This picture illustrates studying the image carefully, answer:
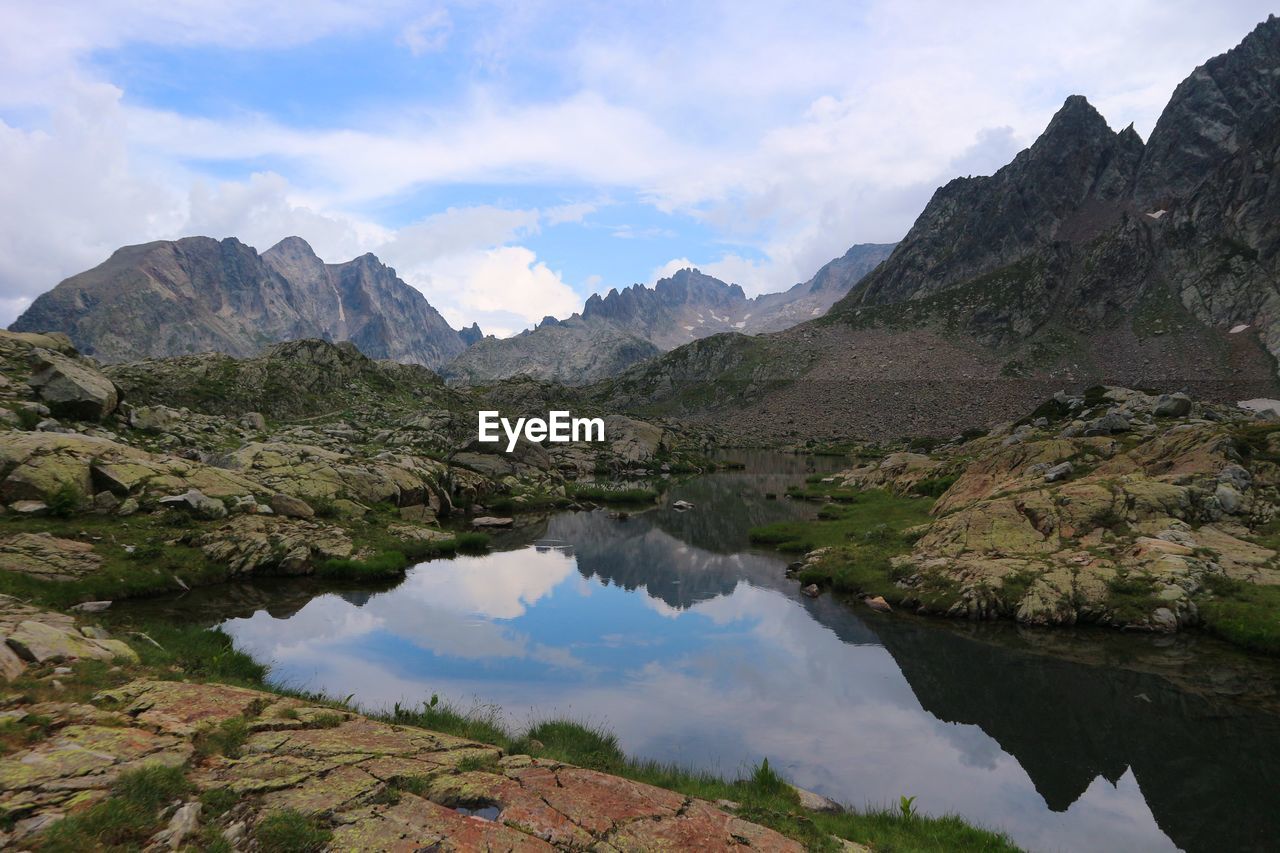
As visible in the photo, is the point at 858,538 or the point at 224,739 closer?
the point at 224,739

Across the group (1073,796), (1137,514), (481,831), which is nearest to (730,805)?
(481,831)

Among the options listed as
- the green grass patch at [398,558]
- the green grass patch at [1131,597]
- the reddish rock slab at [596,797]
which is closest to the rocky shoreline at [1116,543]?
the green grass patch at [1131,597]

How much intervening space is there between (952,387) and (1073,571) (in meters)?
181

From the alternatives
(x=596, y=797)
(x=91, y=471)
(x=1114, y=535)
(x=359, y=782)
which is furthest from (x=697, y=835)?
(x=91, y=471)

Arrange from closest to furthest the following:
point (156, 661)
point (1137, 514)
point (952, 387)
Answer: point (156, 661)
point (1137, 514)
point (952, 387)

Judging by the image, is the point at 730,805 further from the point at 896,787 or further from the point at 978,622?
the point at 978,622

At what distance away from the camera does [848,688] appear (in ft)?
86.9

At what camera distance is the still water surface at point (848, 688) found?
18812 millimetres

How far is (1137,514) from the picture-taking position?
1390 inches

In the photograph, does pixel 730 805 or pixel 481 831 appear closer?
pixel 481 831

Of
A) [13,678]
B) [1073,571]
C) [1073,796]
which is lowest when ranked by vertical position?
[1073,796]

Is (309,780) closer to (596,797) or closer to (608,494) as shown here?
(596,797)

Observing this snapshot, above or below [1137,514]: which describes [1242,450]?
above

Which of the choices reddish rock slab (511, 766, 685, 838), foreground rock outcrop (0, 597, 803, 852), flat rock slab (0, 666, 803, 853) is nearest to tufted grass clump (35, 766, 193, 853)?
foreground rock outcrop (0, 597, 803, 852)
